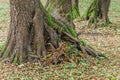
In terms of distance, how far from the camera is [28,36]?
30.7ft

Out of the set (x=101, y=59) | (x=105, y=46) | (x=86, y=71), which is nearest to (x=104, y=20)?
(x=105, y=46)

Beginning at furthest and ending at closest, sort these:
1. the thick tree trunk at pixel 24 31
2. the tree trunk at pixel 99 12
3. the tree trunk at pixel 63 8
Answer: the tree trunk at pixel 99 12 < the tree trunk at pixel 63 8 < the thick tree trunk at pixel 24 31

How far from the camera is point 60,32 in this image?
10148 mm

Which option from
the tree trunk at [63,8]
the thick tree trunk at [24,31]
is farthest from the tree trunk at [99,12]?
the thick tree trunk at [24,31]

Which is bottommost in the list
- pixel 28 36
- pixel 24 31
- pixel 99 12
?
pixel 28 36

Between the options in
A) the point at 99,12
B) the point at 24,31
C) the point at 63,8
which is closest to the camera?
the point at 24,31

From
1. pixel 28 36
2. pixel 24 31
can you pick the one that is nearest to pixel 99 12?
pixel 28 36

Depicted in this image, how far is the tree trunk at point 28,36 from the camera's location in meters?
9.21

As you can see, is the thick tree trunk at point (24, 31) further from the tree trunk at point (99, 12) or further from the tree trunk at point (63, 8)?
the tree trunk at point (99, 12)

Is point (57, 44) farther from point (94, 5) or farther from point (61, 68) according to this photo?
point (94, 5)

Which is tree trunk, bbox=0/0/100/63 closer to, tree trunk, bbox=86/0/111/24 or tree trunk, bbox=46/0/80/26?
tree trunk, bbox=46/0/80/26

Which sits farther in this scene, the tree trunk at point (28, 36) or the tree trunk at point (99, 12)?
the tree trunk at point (99, 12)

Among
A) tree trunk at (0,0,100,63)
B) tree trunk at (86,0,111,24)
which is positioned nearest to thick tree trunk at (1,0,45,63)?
tree trunk at (0,0,100,63)

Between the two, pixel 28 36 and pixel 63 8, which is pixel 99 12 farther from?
pixel 28 36
